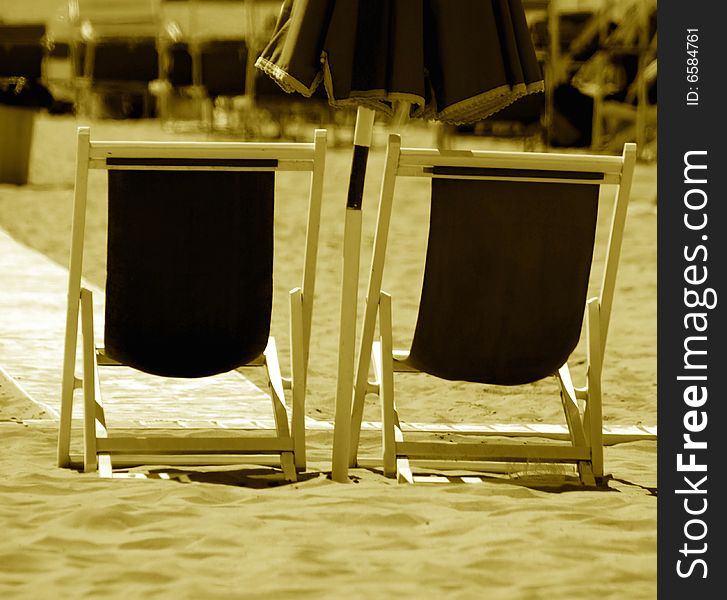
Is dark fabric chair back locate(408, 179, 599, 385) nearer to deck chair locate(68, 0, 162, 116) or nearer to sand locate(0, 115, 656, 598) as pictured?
sand locate(0, 115, 656, 598)

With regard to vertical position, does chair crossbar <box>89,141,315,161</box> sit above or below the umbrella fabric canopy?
below

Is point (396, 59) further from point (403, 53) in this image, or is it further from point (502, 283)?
point (502, 283)

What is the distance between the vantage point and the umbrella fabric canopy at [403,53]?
3289mm

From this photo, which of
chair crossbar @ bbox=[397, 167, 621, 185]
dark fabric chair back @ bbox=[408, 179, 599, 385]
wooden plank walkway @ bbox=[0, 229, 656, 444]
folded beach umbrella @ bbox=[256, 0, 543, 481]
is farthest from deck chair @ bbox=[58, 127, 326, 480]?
wooden plank walkway @ bbox=[0, 229, 656, 444]

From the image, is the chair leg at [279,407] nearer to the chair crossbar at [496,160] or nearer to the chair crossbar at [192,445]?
the chair crossbar at [192,445]

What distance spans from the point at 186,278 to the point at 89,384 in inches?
14.9

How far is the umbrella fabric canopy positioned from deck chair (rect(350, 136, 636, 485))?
163mm

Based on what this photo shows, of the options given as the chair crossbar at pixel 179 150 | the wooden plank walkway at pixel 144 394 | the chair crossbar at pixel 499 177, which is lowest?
the wooden plank walkway at pixel 144 394

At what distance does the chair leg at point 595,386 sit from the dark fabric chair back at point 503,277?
0.04 m

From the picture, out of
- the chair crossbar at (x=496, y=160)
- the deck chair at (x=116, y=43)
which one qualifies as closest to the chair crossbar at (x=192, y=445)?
the chair crossbar at (x=496, y=160)

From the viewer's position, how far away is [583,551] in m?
2.79

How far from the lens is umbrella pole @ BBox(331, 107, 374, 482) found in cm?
341
